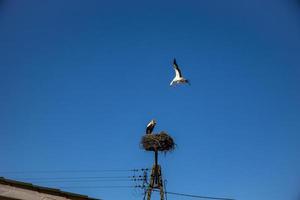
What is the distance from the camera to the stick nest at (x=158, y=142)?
1934cm

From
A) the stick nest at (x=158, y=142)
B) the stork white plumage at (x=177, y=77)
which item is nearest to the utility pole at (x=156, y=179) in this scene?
the stick nest at (x=158, y=142)

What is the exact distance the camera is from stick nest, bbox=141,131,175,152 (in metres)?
19.3

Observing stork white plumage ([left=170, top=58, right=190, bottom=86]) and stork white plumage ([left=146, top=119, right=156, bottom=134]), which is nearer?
stork white plumage ([left=170, top=58, right=190, bottom=86])

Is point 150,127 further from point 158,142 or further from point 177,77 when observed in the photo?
point 177,77

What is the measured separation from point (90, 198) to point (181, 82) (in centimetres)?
839

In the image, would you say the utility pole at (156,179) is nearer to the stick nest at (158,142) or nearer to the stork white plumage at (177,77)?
the stick nest at (158,142)

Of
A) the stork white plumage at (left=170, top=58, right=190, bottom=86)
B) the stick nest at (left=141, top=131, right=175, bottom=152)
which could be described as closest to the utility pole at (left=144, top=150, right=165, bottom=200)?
the stick nest at (left=141, top=131, right=175, bottom=152)

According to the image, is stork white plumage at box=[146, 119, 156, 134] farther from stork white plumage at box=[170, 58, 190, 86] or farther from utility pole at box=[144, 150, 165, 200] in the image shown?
stork white plumage at box=[170, 58, 190, 86]

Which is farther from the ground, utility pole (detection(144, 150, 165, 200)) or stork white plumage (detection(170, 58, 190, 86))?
stork white plumage (detection(170, 58, 190, 86))

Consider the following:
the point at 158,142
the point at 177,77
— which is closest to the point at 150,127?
the point at 158,142

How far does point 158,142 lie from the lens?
19312mm

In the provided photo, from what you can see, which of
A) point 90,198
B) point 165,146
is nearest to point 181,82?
point 165,146

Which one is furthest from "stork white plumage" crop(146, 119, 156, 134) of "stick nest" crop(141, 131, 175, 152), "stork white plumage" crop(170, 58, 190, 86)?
"stork white plumage" crop(170, 58, 190, 86)

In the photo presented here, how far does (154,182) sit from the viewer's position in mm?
18578
